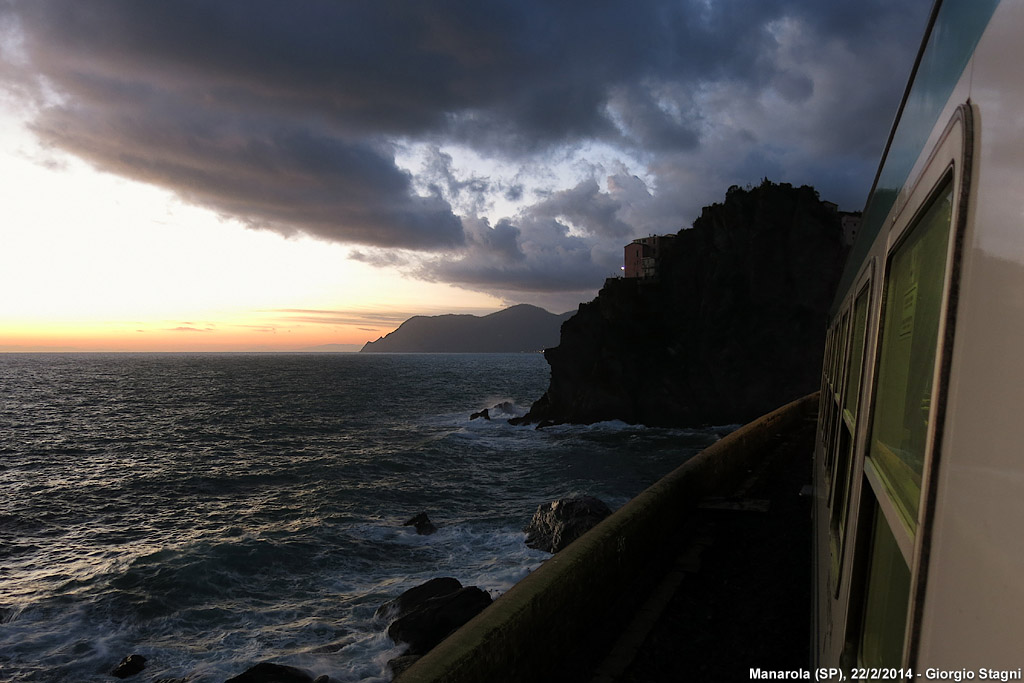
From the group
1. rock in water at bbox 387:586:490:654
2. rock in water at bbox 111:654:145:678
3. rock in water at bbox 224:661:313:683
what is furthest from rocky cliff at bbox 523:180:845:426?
rock in water at bbox 224:661:313:683

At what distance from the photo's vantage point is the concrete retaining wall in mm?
3619

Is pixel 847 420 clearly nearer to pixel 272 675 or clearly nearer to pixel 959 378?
pixel 959 378

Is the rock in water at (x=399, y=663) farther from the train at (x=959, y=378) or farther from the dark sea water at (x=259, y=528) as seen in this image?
the train at (x=959, y=378)

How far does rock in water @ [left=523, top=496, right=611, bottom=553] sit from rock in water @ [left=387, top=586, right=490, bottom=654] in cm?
354

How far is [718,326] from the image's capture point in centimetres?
4375

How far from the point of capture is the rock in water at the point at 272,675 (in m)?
8.38

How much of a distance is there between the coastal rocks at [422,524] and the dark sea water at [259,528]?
0.32 meters

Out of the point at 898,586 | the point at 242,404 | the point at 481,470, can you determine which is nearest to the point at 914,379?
the point at 898,586

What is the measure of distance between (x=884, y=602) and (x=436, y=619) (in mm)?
9687

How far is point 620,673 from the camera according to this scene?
14.7 ft

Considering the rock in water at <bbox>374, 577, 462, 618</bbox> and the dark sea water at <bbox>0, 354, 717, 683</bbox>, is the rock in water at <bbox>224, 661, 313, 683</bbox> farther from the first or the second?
the rock in water at <bbox>374, 577, 462, 618</bbox>

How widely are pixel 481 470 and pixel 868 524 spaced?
2535 centimetres

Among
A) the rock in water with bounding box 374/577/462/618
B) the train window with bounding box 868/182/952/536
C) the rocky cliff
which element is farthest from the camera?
the rocky cliff

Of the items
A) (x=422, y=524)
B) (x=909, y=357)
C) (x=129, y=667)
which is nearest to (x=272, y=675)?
(x=129, y=667)
